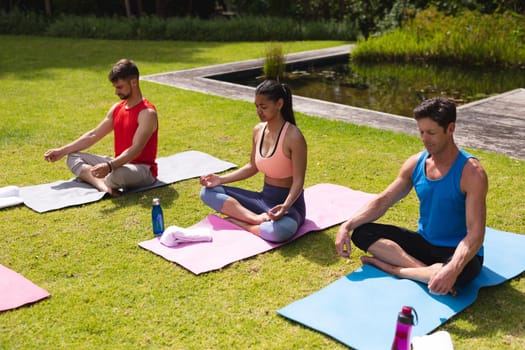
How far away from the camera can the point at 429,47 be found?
553 inches

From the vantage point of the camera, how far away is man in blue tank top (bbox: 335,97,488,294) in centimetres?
355

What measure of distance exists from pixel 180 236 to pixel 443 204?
201 centimetres

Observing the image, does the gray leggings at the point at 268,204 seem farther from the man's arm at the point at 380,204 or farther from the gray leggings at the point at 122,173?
the gray leggings at the point at 122,173

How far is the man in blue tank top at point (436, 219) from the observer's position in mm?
3547

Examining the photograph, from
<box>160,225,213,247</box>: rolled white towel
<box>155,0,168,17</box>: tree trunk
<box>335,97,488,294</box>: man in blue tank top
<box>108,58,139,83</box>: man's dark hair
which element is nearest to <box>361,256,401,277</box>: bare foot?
<box>335,97,488,294</box>: man in blue tank top

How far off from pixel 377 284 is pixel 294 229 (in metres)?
0.97

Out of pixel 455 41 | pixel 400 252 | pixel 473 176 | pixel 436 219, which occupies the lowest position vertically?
pixel 400 252

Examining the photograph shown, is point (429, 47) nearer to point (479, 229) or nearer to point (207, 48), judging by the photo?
point (207, 48)

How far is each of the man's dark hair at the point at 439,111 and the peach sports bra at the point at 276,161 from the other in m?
1.41

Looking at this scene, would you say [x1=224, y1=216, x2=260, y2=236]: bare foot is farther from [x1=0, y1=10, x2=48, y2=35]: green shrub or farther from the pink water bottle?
[x1=0, y1=10, x2=48, y2=35]: green shrub

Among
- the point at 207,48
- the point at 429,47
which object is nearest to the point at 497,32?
the point at 429,47

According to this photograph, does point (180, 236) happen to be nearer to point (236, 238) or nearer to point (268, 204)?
point (236, 238)

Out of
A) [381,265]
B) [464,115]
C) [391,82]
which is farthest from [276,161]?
[391,82]

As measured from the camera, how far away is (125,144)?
5.94 meters
